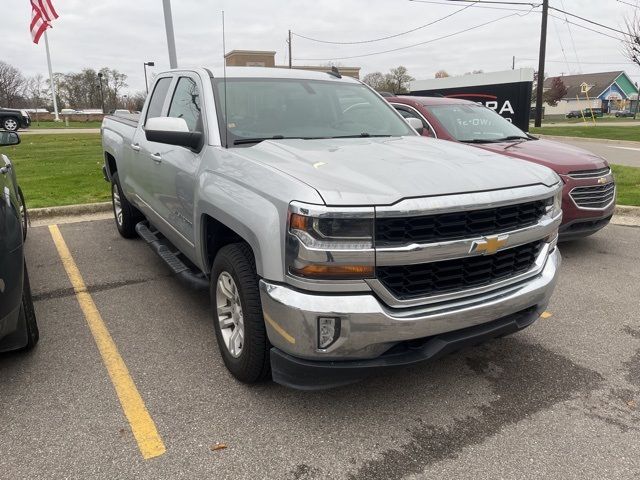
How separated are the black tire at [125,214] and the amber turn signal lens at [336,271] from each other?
164 inches

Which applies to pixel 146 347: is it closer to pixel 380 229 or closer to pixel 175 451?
pixel 175 451

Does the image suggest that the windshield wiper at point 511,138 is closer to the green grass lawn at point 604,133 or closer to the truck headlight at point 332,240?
the truck headlight at point 332,240

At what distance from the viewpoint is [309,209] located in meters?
2.36

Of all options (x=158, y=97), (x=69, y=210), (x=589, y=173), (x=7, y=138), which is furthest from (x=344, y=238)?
(x=69, y=210)

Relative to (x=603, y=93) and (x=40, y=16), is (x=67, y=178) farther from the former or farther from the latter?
(x=603, y=93)

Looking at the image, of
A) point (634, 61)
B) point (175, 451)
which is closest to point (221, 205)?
point (175, 451)

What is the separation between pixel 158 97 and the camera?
16.1ft

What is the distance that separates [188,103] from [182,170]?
2.33ft

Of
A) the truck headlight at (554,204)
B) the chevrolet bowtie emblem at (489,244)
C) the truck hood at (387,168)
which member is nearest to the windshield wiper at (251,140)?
the truck hood at (387,168)

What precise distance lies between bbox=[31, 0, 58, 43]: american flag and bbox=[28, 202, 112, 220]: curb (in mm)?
18228

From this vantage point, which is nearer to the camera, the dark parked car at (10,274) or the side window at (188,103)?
the dark parked car at (10,274)

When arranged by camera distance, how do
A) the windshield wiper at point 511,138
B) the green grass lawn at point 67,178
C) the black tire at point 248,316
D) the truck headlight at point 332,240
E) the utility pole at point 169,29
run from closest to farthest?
the truck headlight at point 332,240, the black tire at point 248,316, the windshield wiper at point 511,138, the green grass lawn at point 67,178, the utility pole at point 169,29

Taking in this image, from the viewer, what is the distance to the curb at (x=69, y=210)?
24.6ft

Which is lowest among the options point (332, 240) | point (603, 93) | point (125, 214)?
point (125, 214)
